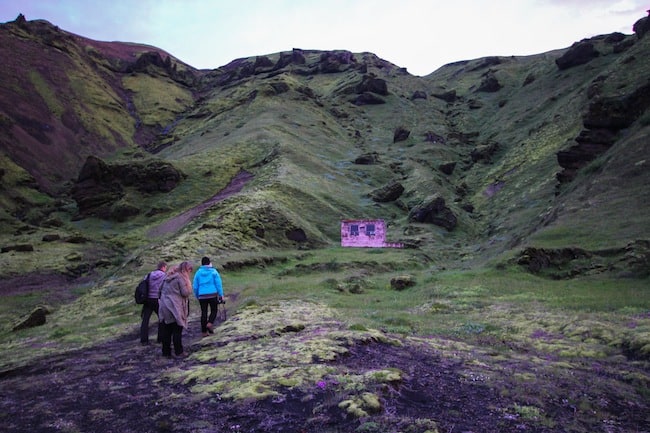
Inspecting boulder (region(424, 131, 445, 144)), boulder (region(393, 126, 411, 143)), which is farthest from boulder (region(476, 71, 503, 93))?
boulder (region(393, 126, 411, 143))

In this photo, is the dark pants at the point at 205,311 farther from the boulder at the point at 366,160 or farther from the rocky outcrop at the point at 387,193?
the boulder at the point at 366,160

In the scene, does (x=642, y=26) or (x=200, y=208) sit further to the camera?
(x=642, y=26)

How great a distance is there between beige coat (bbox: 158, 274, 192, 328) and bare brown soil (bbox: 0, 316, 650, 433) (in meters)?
1.48

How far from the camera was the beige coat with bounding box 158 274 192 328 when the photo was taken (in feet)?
41.5

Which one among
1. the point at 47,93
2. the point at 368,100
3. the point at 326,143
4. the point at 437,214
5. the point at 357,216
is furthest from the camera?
the point at 368,100

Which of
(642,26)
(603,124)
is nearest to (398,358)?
(603,124)

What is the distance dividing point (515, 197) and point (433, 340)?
45.6 meters

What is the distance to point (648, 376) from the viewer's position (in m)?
9.66

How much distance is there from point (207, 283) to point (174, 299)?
3.85 m

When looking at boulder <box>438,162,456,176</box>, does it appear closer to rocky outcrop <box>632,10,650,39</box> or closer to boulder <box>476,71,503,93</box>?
rocky outcrop <box>632,10,650,39</box>

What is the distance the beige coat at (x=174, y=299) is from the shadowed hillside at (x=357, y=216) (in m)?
1.68

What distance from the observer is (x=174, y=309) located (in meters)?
12.6

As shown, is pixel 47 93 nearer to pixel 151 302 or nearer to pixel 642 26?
pixel 151 302

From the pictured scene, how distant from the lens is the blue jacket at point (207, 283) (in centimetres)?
1656
